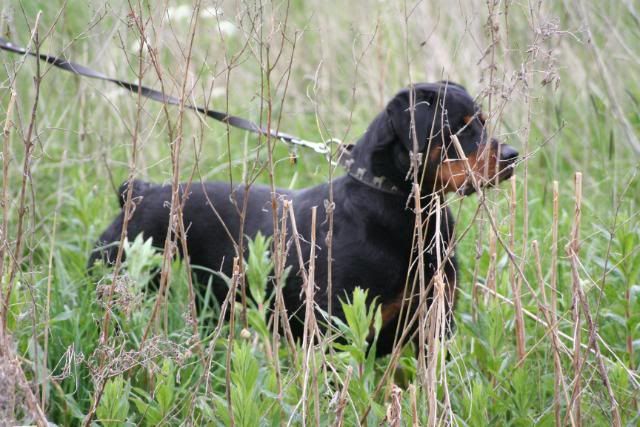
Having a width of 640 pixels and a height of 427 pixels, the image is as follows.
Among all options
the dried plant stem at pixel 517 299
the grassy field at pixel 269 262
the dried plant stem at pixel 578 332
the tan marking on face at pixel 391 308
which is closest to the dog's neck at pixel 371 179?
the grassy field at pixel 269 262

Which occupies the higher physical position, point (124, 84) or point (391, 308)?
point (124, 84)

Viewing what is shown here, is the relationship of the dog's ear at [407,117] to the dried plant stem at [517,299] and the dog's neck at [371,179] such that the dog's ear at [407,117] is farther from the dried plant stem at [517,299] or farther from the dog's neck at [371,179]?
the dried plant stem at [517,299]

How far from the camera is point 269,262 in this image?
117 inches

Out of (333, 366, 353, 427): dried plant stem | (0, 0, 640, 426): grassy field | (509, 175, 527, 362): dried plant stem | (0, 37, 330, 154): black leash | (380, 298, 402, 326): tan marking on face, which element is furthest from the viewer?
(380, 298, 402, 326): tan marking on face

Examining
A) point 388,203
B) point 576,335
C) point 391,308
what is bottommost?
point 391,308

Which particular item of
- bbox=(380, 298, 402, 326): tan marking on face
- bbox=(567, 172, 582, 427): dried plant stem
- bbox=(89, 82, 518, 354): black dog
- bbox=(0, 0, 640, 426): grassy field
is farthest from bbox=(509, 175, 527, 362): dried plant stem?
bbox=(380, 298, 402, 326): tan marking on face

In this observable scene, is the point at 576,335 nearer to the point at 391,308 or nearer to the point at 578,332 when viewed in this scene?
the point at 578,332

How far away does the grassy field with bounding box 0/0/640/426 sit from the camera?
239 cm

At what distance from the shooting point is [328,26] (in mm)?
6703

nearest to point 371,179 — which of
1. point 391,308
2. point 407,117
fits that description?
point 407,117

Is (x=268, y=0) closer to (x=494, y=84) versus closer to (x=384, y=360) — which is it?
(x=494, y=84)

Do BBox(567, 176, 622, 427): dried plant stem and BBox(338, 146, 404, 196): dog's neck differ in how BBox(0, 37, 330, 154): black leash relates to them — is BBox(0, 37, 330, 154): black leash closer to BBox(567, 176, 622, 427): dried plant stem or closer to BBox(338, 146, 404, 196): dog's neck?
BBox(338, 146, 404, 196): dog's neck

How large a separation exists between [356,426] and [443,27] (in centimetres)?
458

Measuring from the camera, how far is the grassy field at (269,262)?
239 centimetres
